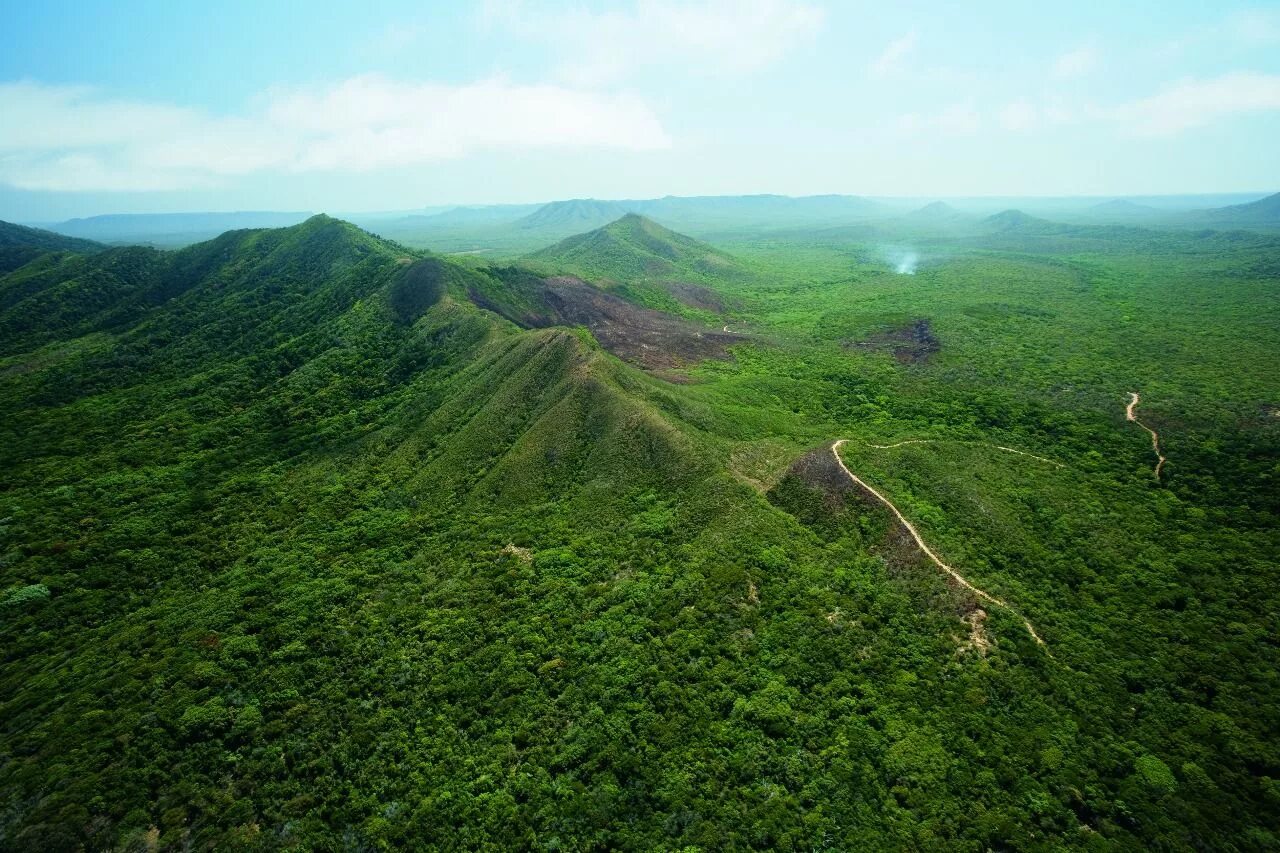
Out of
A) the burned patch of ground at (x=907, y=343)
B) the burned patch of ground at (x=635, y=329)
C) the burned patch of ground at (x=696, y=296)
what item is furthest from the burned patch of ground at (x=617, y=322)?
the burned patch of ground at (x=907, y=343)

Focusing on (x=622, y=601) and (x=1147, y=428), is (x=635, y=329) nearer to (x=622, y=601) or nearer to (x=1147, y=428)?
(x=622, y=601)

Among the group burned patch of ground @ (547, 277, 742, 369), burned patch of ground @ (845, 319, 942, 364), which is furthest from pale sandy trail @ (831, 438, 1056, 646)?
burned patch of ground @ (845, 319, 942, 364)

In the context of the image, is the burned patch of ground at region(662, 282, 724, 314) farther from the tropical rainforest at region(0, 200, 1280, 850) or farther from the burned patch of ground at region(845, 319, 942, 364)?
the tropical rainforest at region(0, 200, 1280, 850)

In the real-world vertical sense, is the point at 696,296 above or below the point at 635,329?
above

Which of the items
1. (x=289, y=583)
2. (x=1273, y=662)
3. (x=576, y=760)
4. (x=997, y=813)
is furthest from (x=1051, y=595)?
(x=289, y=583)

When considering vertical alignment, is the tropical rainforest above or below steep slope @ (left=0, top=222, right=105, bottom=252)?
below

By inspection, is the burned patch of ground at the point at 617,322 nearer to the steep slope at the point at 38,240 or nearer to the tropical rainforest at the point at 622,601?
the tropical rainforest at the point at 622,601

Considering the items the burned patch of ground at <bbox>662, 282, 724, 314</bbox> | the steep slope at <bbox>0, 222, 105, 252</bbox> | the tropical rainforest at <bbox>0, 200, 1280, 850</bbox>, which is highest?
the steep slope at <bbox>0, 222, 105, 252</bbox>

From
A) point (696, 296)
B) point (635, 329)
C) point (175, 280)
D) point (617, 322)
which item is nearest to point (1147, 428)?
point (635, 329)
